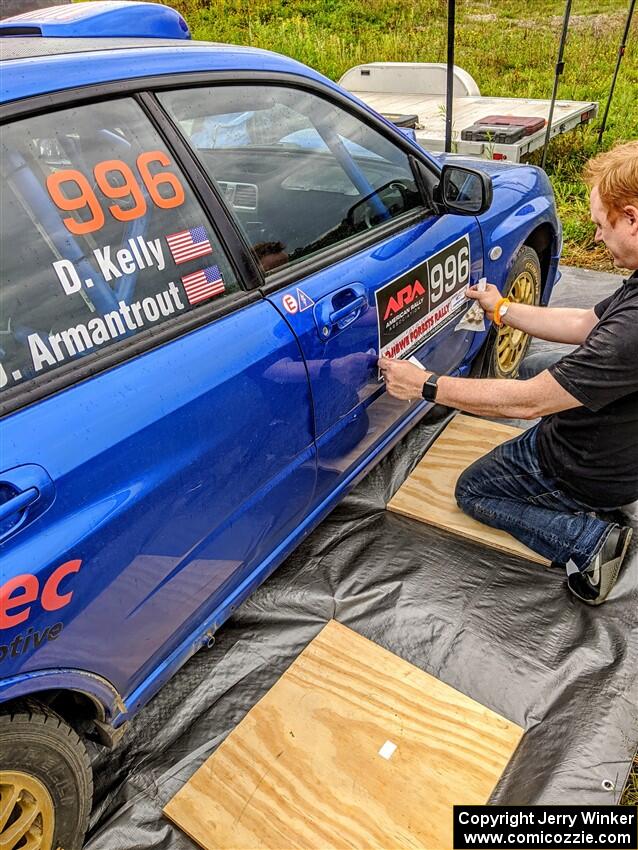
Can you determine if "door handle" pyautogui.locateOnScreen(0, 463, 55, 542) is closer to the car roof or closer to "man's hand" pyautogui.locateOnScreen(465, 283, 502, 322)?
the car roof

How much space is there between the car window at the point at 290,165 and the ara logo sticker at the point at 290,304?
0.40 ft

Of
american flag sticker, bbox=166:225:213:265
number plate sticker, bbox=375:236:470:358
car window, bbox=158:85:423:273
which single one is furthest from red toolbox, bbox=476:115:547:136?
american flag sticker, bbox=166:225:213:265

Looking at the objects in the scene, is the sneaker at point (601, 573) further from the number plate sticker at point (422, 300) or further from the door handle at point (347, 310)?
the door handle at point (347, 310)

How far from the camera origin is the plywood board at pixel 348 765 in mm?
1684

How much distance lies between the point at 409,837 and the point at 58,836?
0.87m

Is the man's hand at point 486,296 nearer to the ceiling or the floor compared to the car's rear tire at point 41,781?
nearer to the ceiling

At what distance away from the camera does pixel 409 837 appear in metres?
1.66

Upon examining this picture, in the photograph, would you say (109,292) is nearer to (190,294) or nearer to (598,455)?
(190,294)

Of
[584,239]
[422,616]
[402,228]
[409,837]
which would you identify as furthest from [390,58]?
[409,837]

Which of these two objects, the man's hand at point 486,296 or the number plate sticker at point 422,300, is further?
the man's hand at point 486,296

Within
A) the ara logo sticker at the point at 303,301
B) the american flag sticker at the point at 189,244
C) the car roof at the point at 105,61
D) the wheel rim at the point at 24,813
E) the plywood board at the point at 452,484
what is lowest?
the plywood board at the point at 452,484

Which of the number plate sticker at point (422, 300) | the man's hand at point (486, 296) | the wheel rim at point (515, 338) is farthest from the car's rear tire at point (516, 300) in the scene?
the number plate sticker at point (422, 300)

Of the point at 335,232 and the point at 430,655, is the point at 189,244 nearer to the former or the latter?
the point at 335,232

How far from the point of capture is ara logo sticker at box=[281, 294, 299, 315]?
178 centimetres
